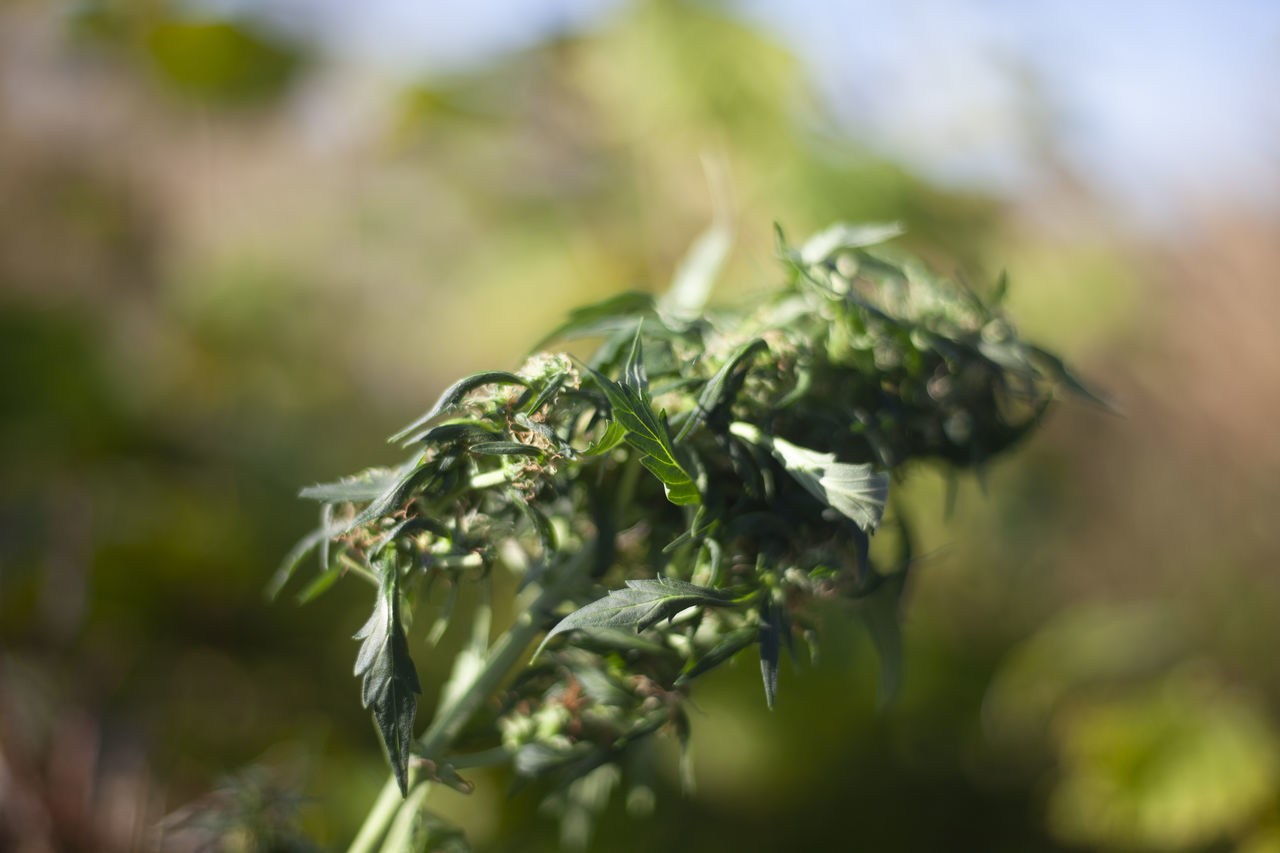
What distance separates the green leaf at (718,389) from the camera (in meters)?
0.37

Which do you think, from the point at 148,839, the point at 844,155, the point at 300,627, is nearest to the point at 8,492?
the point at 300,627

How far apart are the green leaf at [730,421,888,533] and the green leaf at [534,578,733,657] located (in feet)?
0.23

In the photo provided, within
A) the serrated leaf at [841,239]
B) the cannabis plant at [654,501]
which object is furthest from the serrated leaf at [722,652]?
the serrated leaf at [841,239]

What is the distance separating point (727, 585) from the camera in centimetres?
43

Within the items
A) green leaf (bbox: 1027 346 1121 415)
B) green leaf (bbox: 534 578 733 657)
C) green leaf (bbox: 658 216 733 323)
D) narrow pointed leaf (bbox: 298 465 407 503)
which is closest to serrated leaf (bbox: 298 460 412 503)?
narrow pointed leaf (bbox: 298 465 407 503)

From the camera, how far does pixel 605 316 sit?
0.50 meters

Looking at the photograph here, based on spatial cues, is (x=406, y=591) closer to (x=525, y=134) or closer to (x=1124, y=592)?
(x=525, y=134)

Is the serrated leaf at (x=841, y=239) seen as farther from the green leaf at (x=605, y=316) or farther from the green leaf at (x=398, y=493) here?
the green leaf at (x=398, y=493)

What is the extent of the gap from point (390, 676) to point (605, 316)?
25cm

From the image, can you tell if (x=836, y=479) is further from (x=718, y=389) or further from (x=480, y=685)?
(x=480, y=685)

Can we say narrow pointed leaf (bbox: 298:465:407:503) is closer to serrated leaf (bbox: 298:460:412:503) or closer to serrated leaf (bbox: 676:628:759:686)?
serrated leaf (bbox: 298:460:412:503)

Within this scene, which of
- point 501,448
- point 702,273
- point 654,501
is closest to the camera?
point 501,448

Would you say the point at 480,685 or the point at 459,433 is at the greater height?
the point at 459,433

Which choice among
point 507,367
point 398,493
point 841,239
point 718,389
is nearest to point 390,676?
point 398,493
